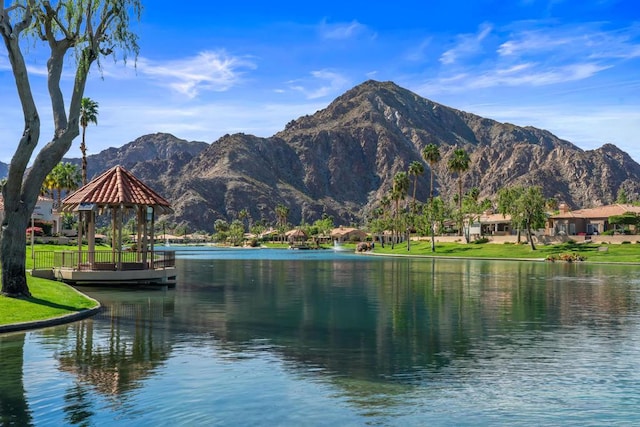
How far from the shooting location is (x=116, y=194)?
147 ft

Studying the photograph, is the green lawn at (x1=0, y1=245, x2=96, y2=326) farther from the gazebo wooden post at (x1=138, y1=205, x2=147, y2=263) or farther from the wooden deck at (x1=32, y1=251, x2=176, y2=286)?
the gazebo wooden post at (x1=138, y1=205, x2=147, y2=263)

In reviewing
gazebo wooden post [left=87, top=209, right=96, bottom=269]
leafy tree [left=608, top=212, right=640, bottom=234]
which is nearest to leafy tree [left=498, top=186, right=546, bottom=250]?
leafy tree [left=608, top=212, right=640, bottom=234]

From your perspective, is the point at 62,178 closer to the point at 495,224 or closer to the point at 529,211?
the point at 529,211

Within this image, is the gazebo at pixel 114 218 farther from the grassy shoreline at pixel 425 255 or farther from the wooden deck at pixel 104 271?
the grassy shoreline at pixel 425 255

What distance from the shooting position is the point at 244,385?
53.1ft

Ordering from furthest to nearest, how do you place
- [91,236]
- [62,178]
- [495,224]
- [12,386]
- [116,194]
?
[495,224] → [62,178] → [91,236] → [116,194] → [12,386]

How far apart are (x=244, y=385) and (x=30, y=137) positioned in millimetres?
19118

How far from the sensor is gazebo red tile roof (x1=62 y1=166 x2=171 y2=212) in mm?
44250

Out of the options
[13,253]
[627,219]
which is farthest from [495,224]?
[13,253]

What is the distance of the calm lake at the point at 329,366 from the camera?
13734 millimetres

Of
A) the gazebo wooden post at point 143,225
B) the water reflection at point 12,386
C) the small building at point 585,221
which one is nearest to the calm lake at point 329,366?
the water reflection at point 12,386

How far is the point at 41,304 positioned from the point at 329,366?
1671 centimetres

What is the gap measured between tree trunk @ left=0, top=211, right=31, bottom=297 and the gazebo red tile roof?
47.2 ft

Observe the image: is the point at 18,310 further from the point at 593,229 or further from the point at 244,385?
the point at 593,229
